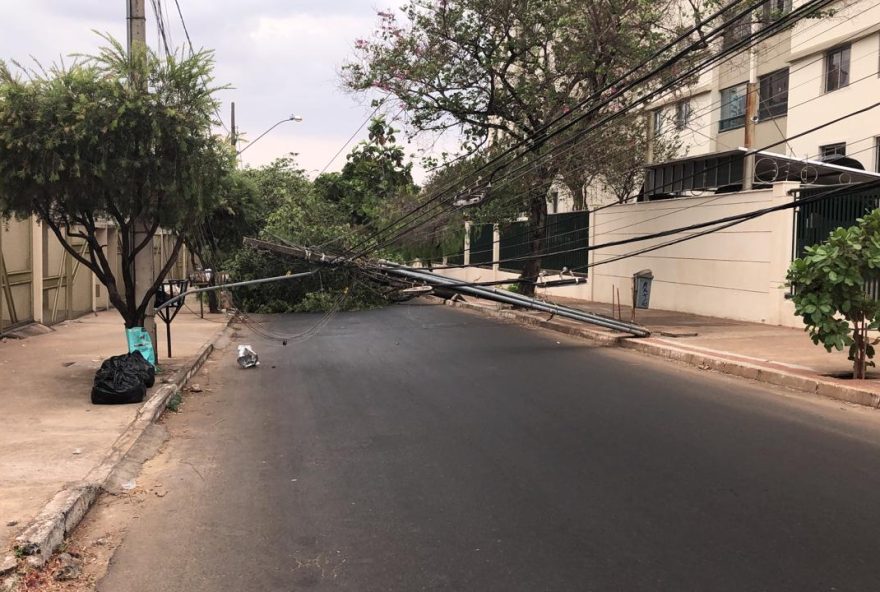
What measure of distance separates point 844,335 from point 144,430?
27.6ft

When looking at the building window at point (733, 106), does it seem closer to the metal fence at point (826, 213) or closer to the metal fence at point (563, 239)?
the metal fence at point (563, 239)

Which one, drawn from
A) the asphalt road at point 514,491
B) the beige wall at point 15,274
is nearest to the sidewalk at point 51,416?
the asphalt road at point 514,491

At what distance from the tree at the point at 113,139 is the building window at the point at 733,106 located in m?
24.8

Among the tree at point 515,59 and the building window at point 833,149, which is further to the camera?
the building window at point 833,149

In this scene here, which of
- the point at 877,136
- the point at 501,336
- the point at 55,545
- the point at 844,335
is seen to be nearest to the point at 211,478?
the point at 55,545

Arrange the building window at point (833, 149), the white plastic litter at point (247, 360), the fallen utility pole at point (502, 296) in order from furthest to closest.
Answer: the building window at point (833, 149) → the fallen utility pole at point (502, 296) → the white plastic litter at point (247, 360)

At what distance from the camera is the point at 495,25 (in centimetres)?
1895

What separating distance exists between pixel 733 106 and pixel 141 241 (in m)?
26.6

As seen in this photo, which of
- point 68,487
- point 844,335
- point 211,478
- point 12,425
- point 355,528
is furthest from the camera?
point 844,335

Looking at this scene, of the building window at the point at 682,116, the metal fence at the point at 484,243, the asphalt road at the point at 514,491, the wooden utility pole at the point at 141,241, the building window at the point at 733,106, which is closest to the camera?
the asphalt road at the point at 514,491

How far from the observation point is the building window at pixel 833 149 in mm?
23266

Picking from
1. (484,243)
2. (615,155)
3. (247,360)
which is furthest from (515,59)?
(484,243)

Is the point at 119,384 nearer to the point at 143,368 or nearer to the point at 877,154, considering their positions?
the point at 143,368

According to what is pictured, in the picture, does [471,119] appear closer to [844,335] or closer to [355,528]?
[844,335]
